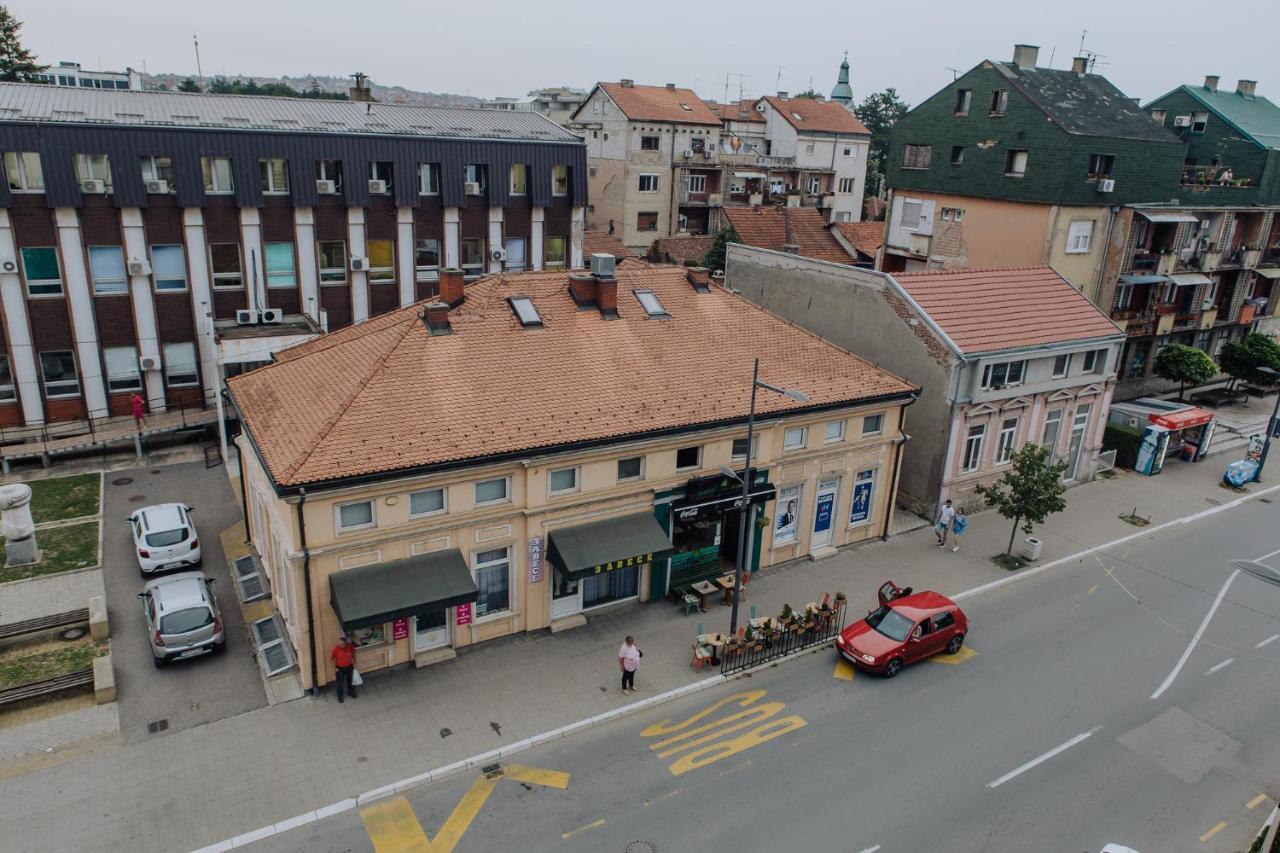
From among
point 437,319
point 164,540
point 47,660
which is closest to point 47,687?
point 47,660

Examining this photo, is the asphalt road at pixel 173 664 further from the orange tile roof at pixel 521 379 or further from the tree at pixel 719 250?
the tree at pixel 719 250

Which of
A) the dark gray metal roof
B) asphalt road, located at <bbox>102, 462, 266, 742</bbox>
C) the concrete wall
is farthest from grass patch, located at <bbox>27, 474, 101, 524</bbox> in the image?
the concrete wall

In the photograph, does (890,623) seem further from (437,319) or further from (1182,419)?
(1182,419)

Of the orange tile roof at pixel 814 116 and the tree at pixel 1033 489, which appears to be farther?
the orange tile roof at pixel 814 116

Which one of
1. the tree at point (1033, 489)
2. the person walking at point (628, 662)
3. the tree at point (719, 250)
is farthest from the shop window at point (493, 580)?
the tree at point (719, 250)

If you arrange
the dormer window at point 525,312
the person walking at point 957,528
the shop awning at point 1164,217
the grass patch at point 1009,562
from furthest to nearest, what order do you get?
the shop awning at point 1164,217
the person walking at point 957,528
the grass patch at point 1009,562
the dormer window at point 525,312

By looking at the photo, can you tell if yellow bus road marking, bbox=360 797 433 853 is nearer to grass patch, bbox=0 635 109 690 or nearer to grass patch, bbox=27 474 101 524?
grass patch, bbox=0 635 109 690

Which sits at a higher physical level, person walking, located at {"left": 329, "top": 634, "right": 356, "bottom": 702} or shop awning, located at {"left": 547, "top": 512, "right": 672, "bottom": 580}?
shop awning, located at {"left": 547, "top": 512, "right": 672, "bottom": 580}
